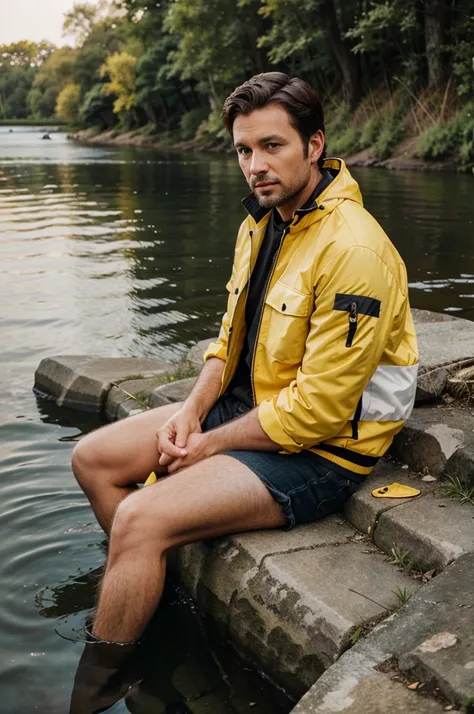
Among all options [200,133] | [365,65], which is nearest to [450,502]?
[365,65]

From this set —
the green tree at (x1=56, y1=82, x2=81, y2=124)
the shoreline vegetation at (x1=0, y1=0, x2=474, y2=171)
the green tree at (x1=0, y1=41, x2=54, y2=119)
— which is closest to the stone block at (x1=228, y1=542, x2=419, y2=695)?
the shoreline vegetation at (x1=0, y1=0, x2=474, y2=171)

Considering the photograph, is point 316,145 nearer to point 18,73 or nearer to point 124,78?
point 124,78

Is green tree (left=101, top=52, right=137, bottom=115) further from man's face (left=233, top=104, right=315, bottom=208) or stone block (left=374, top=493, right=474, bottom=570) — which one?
stone block (left=374, top=493, right=474, bottom=570)

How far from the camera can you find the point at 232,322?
3215mm

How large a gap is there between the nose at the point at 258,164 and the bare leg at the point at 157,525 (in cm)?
105

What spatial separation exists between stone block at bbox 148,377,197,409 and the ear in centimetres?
176

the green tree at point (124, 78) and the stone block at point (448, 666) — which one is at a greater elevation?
the green tree at point (124, 78)

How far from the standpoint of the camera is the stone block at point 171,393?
14.9 ft

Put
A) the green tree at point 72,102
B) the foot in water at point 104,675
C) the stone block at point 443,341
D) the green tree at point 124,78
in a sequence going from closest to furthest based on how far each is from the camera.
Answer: the foot in water at point 104,675
the stone block at point 443,341
the green tree at point 124,78
the green tree at point 72,102

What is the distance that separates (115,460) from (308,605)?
3.37 ft

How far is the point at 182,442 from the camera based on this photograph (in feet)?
10.2

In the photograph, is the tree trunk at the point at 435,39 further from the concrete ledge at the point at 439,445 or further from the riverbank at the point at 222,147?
the concrete ledge at the point at 439,445

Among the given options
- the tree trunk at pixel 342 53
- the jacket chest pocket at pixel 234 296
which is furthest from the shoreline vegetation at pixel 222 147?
the jacket chest pocket at pixel 234 296

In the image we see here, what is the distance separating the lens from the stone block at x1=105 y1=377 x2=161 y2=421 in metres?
5.15
